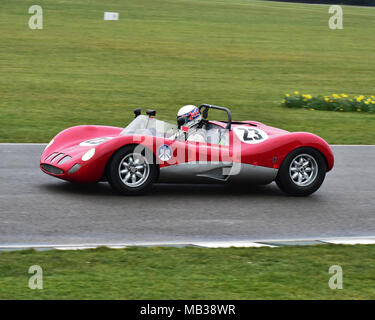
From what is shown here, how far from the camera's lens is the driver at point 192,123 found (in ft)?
32.1

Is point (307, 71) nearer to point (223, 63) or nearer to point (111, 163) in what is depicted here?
point (223, 63)

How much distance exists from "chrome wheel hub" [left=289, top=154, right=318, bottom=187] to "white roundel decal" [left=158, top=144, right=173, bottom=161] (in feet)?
5.52

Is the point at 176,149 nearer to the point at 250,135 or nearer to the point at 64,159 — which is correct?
the point at 250,135

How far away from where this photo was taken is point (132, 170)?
9.38 m

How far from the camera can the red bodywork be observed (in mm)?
9266

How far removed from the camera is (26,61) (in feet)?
88.5

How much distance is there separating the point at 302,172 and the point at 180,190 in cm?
163

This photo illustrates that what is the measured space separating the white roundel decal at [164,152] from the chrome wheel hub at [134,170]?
0.65ft

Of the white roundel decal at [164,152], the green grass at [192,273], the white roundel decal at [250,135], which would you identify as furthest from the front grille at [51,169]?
the green grass at [192,273]

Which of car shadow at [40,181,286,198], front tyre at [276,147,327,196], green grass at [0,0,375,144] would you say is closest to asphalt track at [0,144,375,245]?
car shadow at [40,181,286,198]

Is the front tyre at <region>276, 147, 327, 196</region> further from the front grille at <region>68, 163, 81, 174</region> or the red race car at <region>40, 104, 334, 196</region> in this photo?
the front grille at <region>68, 163, 81, 174</region>

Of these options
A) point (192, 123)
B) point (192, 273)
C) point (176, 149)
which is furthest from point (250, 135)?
point (192, 273)
